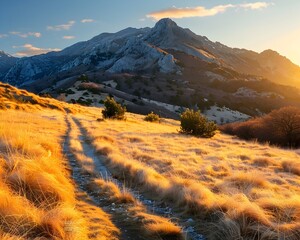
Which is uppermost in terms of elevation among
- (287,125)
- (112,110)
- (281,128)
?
(112,110)

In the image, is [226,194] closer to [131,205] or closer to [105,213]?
[131,205]

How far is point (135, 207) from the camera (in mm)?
7965

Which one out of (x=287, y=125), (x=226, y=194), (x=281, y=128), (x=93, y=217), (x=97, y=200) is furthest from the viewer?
(x=281, y=128)

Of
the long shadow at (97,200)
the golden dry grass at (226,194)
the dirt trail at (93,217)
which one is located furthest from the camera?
the long shadow at (97,200)

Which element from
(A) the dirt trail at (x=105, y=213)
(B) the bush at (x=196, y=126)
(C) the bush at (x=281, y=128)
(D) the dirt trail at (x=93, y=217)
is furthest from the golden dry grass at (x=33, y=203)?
(C) the bush at (x=281, y=128)

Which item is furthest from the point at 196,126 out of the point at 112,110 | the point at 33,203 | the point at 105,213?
the point at 33,203

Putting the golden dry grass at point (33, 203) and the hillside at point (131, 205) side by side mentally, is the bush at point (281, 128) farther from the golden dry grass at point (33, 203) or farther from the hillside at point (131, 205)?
the golden dry grass at point (33, 203)

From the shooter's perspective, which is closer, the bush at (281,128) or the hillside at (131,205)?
the hillside at (131,205)

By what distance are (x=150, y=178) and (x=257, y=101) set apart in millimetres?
143198

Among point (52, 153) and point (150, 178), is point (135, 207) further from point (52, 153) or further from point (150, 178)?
point (52, 153)

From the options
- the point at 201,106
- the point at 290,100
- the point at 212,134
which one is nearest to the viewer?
the point at 212,134

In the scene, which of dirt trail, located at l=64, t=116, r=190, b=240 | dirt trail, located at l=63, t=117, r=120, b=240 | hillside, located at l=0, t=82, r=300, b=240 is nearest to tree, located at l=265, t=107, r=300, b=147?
hillside, located at l=0, t=82, r=300, b=240

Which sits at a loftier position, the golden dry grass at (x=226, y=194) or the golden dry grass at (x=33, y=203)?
the golden dry grass at (x=33, y=203)

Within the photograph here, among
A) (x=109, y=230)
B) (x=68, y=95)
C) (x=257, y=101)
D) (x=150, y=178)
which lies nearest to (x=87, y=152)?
(x=150, y=178)
